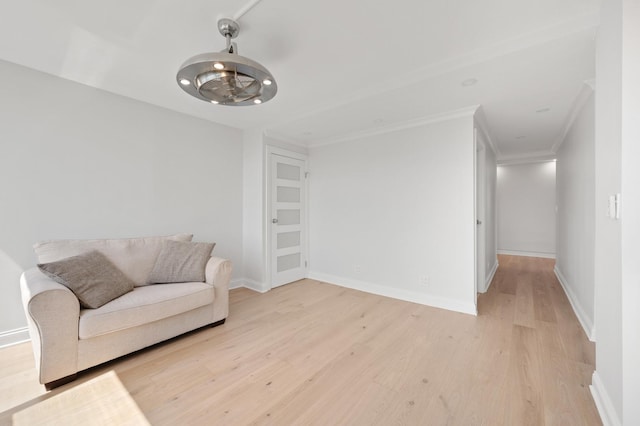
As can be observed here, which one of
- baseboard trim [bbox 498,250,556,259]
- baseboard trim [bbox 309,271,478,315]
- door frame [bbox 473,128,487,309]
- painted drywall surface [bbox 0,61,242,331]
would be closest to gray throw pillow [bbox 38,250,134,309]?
painted drywall surface [bbox 0,61,242,331]

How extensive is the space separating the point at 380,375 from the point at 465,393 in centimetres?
53

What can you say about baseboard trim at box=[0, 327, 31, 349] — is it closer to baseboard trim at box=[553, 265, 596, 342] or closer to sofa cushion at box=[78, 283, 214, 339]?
sofa cushion at box=[78, 283, 214, 339]

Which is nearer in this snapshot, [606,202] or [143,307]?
[606,202]

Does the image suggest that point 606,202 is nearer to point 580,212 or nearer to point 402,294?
point 580,212

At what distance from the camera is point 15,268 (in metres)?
2.22

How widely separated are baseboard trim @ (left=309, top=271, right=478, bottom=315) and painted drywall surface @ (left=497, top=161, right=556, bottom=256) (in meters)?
4.83

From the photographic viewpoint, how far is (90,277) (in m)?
1.97

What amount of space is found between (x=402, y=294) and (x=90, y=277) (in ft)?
10.6

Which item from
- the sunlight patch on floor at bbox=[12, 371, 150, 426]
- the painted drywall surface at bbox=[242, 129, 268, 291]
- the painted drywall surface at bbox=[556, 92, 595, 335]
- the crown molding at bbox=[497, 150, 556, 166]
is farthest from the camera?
the crown molding at bbox=[497, 150, 556, 166]

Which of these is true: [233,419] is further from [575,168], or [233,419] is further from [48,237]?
[575,168]

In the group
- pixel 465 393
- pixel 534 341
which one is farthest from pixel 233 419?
pixel 534 341

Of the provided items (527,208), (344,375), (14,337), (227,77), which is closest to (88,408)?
(14,337)

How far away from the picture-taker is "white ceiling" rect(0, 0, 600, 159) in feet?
5.17

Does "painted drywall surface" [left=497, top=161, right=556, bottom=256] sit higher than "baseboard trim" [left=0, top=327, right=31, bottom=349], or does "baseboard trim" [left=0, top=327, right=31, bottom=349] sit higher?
"painted drywall surface" [left=497, top=161, right=556, bottom=256]
